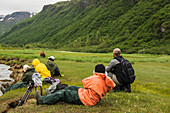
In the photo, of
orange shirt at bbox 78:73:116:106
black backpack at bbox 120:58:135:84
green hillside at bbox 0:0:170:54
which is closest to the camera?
orange shirt at bbox 78:73:116:106

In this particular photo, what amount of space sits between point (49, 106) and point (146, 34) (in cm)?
10299

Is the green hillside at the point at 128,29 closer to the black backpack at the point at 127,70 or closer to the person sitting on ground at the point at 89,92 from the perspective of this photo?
the black backpack at the point at 127,70

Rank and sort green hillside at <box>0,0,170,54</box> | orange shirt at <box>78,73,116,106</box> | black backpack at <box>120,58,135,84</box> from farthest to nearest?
green hillside at <box>0,0,170,54</box>
black backpack at <box>120,58,135,84</box>
orange shirt at <box>78,73,116,106</box>

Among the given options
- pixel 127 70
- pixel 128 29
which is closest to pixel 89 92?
pixel 127 70

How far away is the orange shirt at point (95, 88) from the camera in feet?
19.1

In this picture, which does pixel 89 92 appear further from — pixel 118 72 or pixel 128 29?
pixel 128 29

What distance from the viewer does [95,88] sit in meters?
5.78

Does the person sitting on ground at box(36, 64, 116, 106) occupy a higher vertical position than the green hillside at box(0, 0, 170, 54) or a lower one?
lower

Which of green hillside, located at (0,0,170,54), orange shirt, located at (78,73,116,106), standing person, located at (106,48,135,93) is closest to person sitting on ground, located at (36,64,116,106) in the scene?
orange shirt, located at (78,73,116,106)

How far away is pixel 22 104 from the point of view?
21.5 feet

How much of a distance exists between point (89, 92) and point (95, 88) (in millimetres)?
345

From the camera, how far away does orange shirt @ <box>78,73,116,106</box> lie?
5.82 m

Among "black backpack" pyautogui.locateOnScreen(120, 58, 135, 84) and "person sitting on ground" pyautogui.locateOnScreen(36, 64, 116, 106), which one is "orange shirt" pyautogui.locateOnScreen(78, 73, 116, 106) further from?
"black backpack" pyautogui.locateOnScreen(120, 58, 135, 84)

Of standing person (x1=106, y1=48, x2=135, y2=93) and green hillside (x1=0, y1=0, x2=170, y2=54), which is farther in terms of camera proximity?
green hillside (x1=0, y1=0, x2=170, y2=54)
